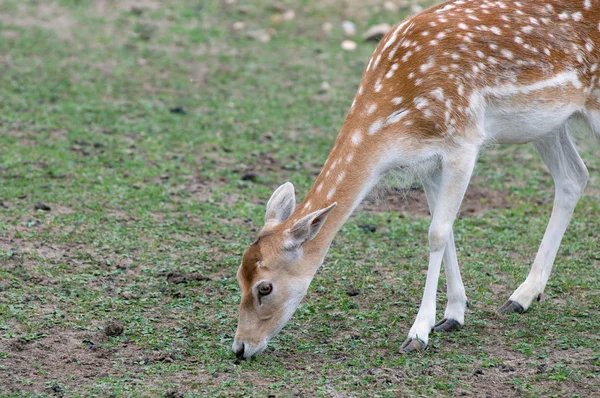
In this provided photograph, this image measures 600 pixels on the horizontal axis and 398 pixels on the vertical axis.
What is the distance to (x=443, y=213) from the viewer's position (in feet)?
19.6

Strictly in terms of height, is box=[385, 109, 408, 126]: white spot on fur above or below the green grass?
above

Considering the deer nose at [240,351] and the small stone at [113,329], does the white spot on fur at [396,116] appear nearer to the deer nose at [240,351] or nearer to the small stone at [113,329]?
the deer nose at [240,351]

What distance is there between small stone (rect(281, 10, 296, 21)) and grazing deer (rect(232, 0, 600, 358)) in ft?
26.8

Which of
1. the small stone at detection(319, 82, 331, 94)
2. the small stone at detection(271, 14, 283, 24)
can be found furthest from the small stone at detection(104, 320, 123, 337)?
the small stone at detection(271, 14, 283, 24)

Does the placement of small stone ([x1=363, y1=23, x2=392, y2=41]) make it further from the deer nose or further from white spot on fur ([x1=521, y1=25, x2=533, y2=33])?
the deer nose

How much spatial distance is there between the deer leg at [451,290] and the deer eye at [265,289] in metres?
1.22

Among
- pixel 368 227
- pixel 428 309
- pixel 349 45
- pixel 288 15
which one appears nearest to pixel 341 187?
pixel 428 309

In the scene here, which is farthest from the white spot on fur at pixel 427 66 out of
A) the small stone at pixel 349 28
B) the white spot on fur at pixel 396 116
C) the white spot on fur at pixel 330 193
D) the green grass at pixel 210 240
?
the small stone at pixel 349 28

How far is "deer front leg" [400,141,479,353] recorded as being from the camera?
5906 mm

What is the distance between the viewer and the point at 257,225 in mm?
8125

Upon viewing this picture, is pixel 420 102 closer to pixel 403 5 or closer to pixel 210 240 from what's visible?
pixel 210 240

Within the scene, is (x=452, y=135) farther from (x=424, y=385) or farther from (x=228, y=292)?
(x=228, y=292)

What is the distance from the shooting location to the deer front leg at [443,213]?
591cm

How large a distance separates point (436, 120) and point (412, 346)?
4.71 feet
